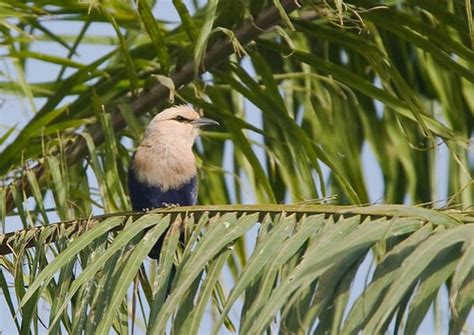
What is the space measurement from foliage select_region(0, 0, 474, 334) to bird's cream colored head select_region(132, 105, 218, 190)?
4.4 inches

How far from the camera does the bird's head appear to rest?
19.0ft

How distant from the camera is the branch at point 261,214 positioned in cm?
307

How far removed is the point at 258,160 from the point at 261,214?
1296 mm

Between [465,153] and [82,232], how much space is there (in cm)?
228

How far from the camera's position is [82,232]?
375 cm

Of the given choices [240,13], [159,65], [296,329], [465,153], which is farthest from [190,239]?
[465,153]

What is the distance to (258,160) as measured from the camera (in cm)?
475

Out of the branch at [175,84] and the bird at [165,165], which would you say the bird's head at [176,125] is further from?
the branch at [175,84]

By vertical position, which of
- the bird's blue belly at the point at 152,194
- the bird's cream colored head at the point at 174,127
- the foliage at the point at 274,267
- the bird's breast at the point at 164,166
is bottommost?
the foliage at the point at 274,267

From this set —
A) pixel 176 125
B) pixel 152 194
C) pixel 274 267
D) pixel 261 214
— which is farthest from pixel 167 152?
pixel 274 267

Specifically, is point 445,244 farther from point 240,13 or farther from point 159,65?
point 159,65

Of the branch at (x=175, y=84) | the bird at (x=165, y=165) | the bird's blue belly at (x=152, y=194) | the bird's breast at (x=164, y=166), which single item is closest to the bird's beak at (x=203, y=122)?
the bird at (x=165, y=165)

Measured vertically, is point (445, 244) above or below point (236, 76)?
below

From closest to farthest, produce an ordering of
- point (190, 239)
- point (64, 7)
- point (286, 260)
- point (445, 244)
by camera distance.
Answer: point (445, 244), point (286, 260), point (190, 239), point (64, 7)
